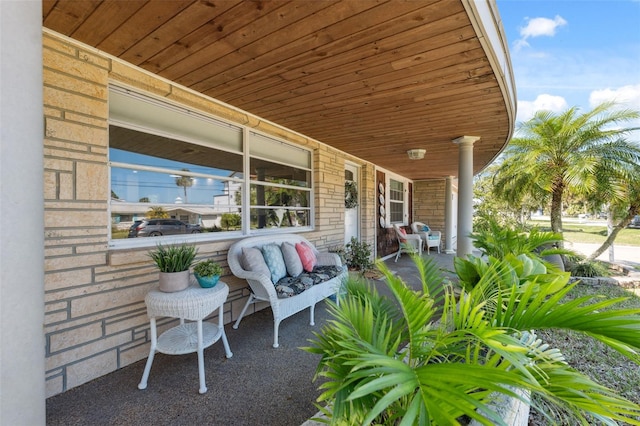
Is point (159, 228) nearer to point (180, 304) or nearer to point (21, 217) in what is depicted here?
point (180, 304)

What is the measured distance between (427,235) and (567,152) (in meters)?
3.57

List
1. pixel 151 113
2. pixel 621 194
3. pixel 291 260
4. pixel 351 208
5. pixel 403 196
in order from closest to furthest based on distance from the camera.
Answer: pixel 151 113, pixel 291 260, pixel 621 194, pixel 351 208, pixel 403 196

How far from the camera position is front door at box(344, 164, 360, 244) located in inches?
212

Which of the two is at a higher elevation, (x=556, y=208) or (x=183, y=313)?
(x=556, y=208)

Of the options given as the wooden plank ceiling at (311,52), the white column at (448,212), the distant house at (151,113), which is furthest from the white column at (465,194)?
the white column at (448,212)

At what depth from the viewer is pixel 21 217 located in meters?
0.88

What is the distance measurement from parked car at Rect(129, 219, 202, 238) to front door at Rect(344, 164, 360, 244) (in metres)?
3.22

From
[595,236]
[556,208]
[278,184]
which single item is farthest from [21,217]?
[595,236]

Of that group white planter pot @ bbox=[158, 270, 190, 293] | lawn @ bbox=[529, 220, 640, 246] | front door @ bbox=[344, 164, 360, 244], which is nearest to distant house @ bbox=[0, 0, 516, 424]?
white planter pot @ bbox=[158, 270, 190, 293]

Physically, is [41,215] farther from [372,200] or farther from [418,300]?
[372,200]

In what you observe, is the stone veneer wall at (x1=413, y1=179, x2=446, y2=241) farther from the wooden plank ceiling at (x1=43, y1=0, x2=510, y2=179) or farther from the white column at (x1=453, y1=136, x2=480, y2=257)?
the wooden plank ceiling at (x1=43, y1=0, x2=510, y2=179)

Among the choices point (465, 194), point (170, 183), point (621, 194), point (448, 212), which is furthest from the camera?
point (448, 212)

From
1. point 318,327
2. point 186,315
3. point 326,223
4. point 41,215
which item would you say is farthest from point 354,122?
point 41,215

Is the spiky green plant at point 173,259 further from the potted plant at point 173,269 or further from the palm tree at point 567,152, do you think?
the palm tree at point 567,152
